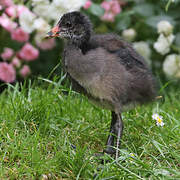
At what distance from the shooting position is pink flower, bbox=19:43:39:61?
439 centimetres

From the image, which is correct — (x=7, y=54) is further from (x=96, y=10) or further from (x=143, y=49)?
(x=143, y=49)

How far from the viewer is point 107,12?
4.44m

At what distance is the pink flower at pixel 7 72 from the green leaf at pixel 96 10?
987mm

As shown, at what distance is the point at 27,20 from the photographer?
416 cm

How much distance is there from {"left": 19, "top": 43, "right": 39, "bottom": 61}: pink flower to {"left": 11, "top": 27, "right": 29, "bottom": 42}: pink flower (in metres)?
0.08

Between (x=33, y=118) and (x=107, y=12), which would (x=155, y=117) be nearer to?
(x=33, y=118)

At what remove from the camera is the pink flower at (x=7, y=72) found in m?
4.35

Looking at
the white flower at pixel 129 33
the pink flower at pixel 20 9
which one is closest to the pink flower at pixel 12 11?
the pink flower at pixel 20 9

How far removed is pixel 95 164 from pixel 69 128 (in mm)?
634

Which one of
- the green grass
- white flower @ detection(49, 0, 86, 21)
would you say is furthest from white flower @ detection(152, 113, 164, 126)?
white flower @ detection(49, 0, 86, 21)

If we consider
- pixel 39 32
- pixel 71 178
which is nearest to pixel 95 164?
pixel 71 178

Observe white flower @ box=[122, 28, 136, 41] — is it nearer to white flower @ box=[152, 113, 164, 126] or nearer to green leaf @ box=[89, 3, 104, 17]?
green leaf @ box=[89, 3, 104, 17]

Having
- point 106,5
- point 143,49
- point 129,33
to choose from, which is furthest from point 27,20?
point 143,49

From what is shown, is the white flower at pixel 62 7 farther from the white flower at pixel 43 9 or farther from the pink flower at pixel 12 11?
the pink flower at pixel 12 11
